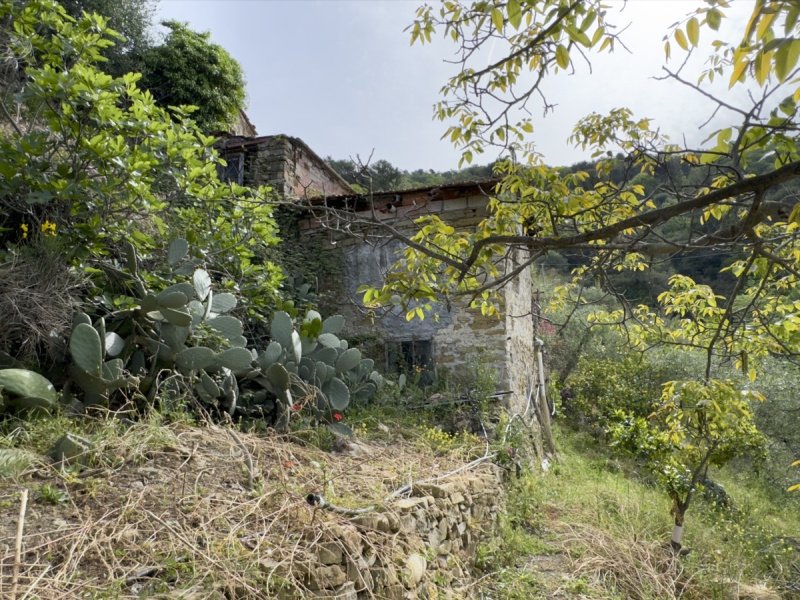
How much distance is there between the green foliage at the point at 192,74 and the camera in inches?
419

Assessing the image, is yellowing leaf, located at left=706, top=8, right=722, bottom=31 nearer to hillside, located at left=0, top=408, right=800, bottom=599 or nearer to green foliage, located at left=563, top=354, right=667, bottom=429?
hillside, located at left=0, top=408, right=800, bottom=599

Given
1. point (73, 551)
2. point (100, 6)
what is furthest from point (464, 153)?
point (100, 6)

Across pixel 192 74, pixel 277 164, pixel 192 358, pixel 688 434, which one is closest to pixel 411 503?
pixel 192 358

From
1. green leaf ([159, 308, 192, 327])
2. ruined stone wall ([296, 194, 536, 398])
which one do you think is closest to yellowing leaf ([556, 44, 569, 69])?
green leaf ([159, 308, 192, 327])

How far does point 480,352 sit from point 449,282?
12.9ft

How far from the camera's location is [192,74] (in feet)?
35.3

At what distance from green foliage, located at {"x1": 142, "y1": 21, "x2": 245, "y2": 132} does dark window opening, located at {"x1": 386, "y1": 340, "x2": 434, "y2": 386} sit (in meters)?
6.01

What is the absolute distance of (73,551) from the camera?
2.24 m

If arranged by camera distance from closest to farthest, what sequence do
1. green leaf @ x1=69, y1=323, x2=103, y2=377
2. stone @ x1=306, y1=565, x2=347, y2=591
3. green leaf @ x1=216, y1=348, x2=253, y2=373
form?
stone @ x1=306, y1=565, x2=347, y2=591 → green leaf @ x1=69, y1=323, x2=103, y2=377 → green leaf @ x1=216, y1=348, x2=253, y2=373

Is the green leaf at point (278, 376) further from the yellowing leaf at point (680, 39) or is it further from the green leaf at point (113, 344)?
the yellowing leaf at point (680, 39)

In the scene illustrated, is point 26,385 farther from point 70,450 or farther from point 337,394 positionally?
point 337,394

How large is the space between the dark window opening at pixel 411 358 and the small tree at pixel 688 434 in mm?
2541

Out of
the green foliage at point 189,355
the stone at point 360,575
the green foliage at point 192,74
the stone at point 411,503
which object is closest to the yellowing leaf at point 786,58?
the stone at point 360,575

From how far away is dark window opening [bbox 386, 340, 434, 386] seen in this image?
7202 mm
